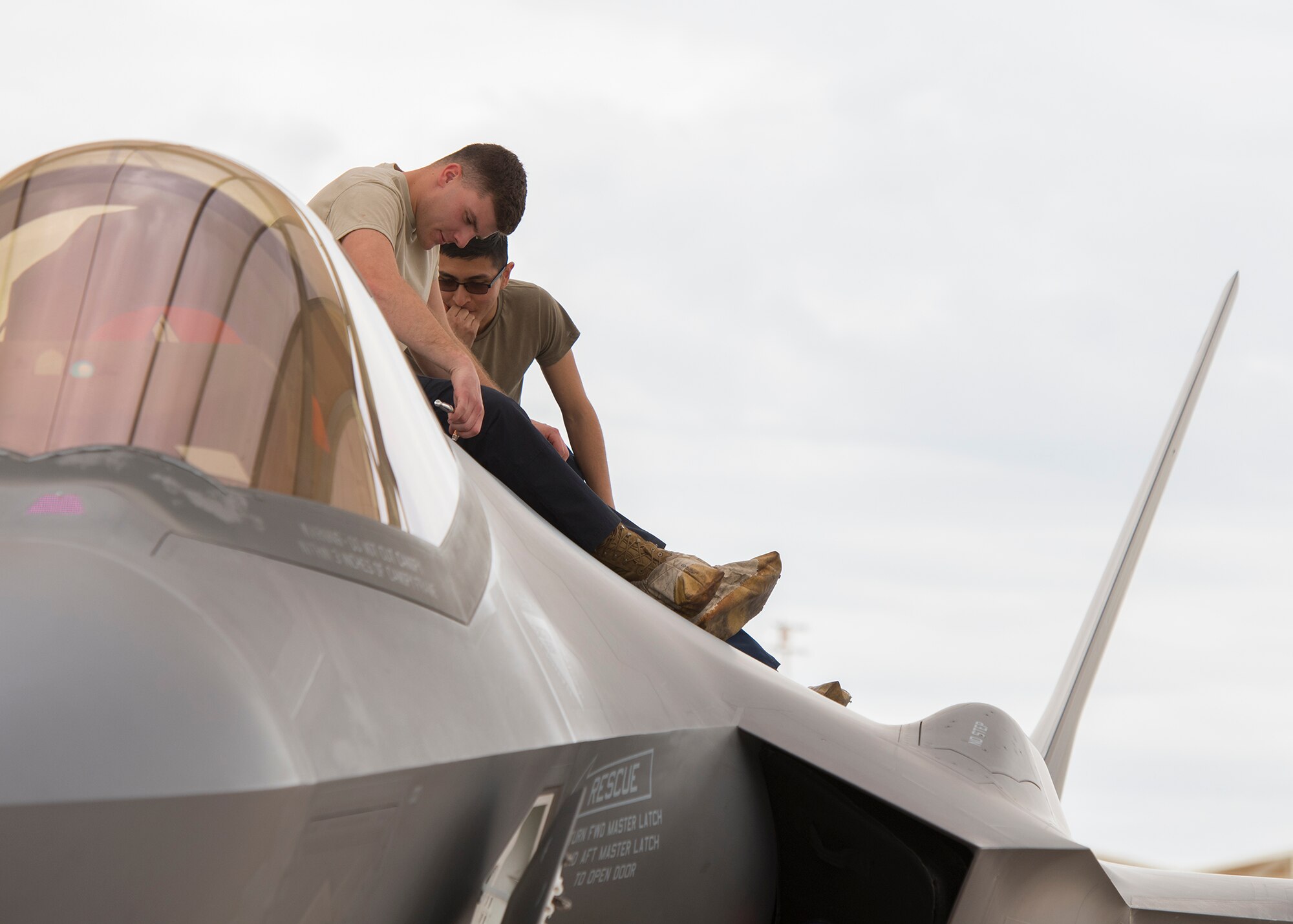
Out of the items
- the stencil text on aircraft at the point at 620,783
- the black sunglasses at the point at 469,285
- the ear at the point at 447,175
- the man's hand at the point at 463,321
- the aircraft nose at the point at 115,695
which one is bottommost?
the stencil text on aircraft at the point at 620,783

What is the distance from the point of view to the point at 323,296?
170cm

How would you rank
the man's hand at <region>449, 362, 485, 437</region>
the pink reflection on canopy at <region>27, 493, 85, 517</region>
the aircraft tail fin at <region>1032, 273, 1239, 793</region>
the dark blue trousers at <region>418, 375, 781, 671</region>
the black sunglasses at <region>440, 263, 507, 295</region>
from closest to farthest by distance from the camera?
1. the pink reflection on canopy at <region>27, 493, 85, 517</region>
2. the man's hand at <region>449, 362, 485, 437</region>
3. the dark blue trousers at <region>418, 375, 781, 671</region>
4. the black sunglasses at <region>440, 263, 507, 295</region>
5. the aircraft tail fin at <region>1032, 273, 1239, 793</region>

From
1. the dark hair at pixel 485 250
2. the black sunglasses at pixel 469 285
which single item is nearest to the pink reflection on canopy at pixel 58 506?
the dark hair at pixel 485 250

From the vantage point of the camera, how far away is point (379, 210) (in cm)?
345

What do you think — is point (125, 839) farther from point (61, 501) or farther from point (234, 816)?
point (61, 501)

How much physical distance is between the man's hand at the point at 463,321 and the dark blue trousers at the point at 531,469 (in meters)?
1.95

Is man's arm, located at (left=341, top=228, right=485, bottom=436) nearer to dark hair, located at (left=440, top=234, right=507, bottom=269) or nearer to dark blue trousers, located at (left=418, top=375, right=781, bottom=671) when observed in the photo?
dark blue trousers, located at (left=418, top=375, right=781, bottom=671)

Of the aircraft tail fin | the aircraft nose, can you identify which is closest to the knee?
the aircraft nose

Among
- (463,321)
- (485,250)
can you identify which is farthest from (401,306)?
(463,321)

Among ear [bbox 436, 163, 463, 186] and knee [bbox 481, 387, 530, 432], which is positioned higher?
ear [bbox 436, 163, 463, 186]

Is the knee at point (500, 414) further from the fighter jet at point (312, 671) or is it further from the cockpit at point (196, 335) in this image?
the cockpit at point (196, 335)

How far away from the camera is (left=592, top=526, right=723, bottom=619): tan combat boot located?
292 cm

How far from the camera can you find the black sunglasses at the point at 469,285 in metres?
4.79

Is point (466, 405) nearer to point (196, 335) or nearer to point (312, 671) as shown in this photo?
point (196, 335)
